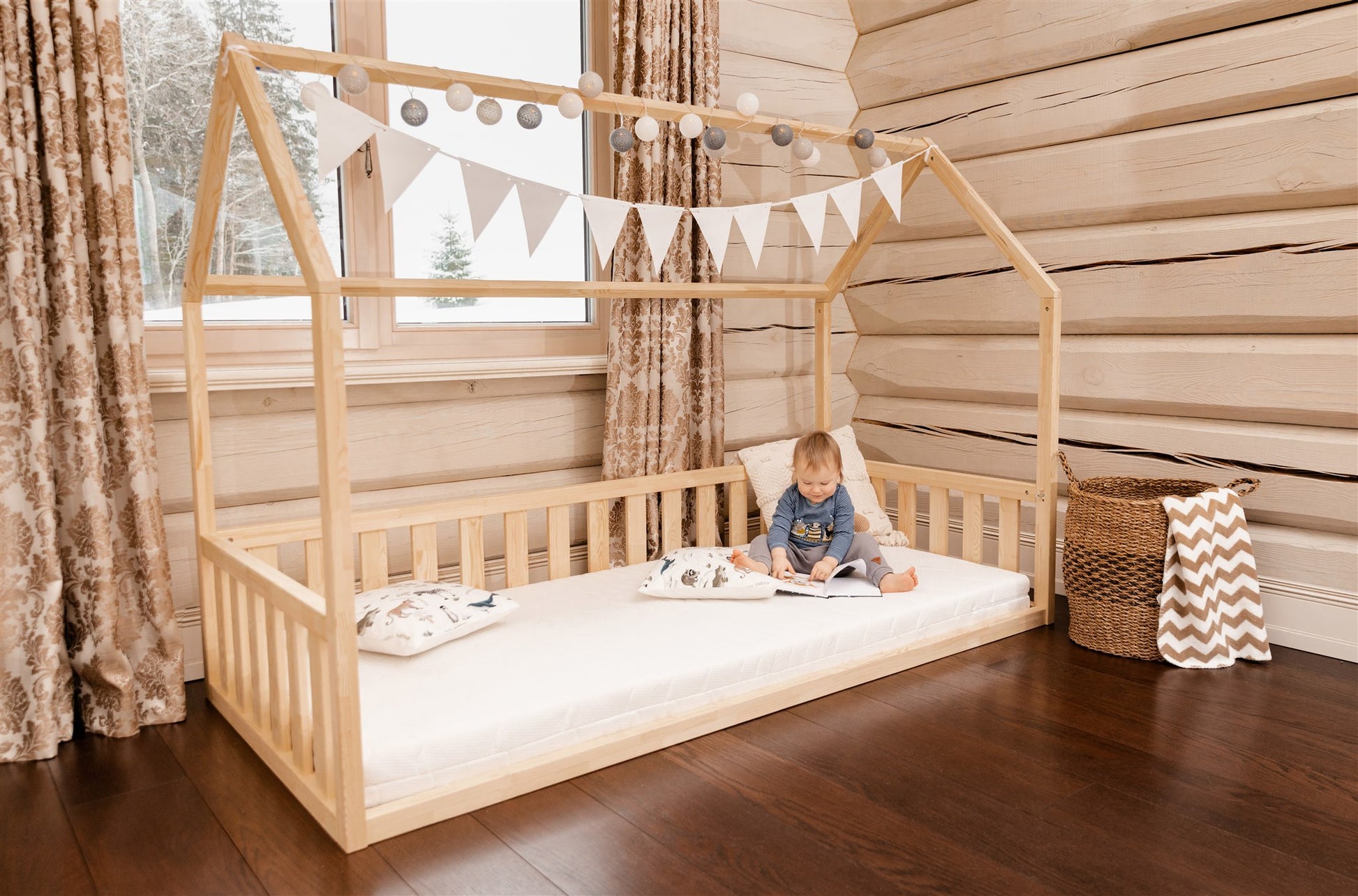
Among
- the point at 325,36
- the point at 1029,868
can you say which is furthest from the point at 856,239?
the point at 1029,868

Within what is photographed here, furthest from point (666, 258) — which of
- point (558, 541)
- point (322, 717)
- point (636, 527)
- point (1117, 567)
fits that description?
point (322, 717)

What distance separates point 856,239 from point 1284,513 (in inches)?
56.7

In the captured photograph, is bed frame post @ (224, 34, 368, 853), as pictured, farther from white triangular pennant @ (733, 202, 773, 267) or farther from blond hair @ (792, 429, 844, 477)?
blond hair @ (792, 429, 844, 477)

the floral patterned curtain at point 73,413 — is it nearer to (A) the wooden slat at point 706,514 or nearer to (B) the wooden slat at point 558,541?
(B) the wooden slat at point 558,541

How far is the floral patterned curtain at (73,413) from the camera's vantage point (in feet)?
6.38

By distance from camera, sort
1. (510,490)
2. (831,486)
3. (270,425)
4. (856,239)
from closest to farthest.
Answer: (270,425), (831,486), (510,490), (856,239)

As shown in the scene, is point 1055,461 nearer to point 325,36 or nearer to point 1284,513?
point 1284,513

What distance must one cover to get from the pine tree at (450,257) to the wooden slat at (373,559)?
73 cm

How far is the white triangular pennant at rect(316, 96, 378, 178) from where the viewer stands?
1653mm

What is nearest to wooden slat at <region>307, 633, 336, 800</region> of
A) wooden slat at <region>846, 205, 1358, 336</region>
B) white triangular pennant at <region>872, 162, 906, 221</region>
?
white triangular pennant at <region>872, 162, 906, 221</region>

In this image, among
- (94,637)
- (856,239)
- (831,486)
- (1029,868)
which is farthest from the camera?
(856,239)

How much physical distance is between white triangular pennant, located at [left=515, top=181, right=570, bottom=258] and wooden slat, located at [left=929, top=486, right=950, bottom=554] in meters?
1.55

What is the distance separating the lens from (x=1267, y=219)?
2.55 m

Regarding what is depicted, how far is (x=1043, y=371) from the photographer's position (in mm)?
2672
